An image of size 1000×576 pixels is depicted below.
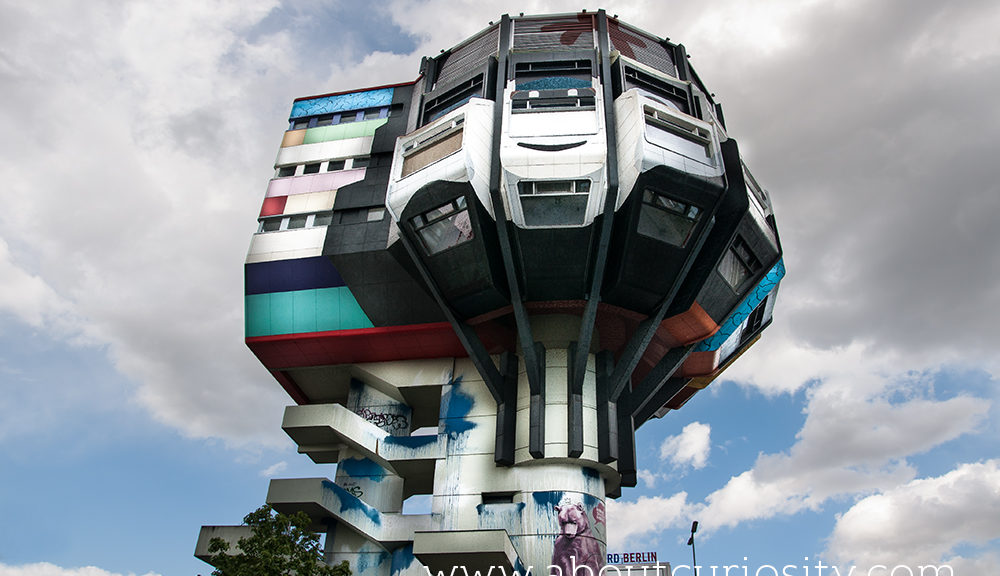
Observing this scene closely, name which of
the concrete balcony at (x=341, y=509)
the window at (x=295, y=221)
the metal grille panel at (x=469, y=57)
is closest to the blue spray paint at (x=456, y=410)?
the concrete balcony at (x=341, y=509)

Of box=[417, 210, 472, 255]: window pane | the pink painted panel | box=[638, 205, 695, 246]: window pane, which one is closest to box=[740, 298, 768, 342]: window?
box=[638, 205, 695, 246]: window pane

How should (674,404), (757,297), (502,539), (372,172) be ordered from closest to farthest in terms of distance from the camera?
(502,539), (757,297), (372,172), (674,404)

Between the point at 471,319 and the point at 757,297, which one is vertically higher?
the point at 757,297

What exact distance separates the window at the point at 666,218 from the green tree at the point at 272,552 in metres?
20.8

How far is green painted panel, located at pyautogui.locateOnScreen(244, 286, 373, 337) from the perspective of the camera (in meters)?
43.1

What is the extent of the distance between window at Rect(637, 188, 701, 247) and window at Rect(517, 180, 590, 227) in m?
3.06

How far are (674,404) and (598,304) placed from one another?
683 inches

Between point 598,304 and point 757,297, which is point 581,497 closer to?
point 598,304

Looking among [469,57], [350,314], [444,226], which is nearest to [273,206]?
[350,314]

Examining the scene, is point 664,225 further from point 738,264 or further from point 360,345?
point 360,345

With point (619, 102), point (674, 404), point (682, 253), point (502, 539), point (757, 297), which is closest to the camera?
point (502, 539)

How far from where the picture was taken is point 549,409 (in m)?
38.7

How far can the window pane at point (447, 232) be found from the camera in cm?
3706

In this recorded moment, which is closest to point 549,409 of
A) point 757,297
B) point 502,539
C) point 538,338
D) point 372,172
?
point 538,338
